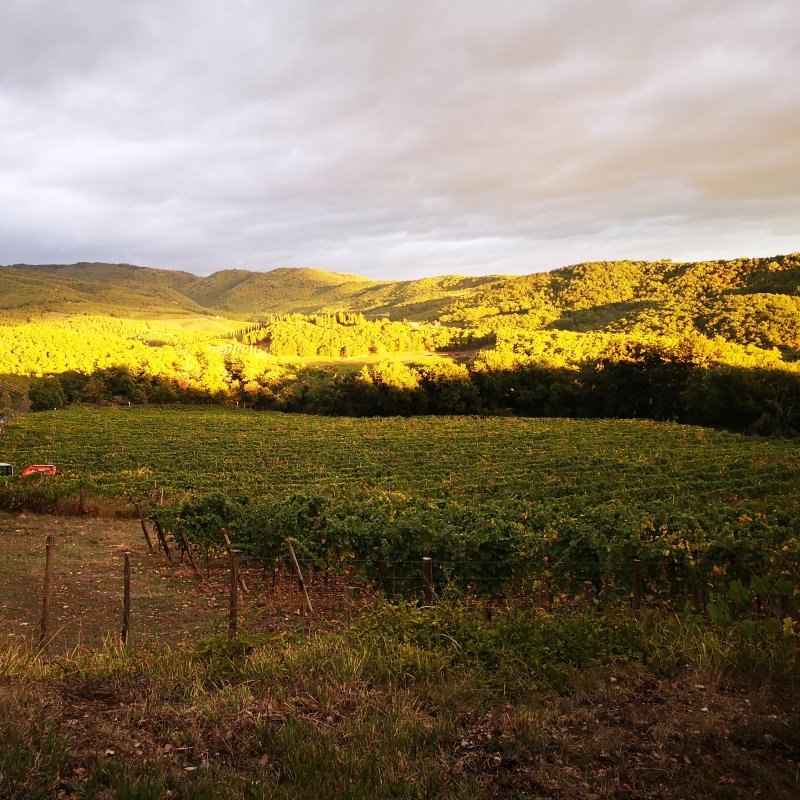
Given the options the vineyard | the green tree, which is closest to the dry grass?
the vineyard

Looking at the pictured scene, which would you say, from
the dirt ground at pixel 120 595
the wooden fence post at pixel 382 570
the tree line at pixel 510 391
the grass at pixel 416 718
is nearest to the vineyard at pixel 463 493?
the wooden fence post at pixel 382 570

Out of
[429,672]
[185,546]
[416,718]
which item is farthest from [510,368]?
[416,718]

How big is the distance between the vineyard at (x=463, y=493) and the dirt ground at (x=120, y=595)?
93cm

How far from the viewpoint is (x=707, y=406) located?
53219mm

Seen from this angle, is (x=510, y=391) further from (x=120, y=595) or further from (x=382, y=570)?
(x=120, y=595)

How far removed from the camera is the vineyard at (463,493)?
Result: 9.89 m

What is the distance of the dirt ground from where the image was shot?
9.40m

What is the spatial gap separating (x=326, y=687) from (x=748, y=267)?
555 feet

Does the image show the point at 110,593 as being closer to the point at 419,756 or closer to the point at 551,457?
the point at 419,756

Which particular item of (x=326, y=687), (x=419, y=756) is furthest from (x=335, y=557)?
(x=419, y=756)

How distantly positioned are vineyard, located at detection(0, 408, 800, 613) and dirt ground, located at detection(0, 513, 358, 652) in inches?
36.7

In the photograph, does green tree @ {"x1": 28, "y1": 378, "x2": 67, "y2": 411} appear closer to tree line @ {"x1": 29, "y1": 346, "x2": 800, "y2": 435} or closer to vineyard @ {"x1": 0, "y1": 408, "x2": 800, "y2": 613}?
tree line @ {"x1": 29, "y1": 346, "x2": 800, "y2": 435}

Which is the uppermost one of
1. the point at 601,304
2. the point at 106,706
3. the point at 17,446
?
the point at 601,304

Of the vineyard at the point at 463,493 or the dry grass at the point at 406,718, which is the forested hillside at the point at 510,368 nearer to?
the vineyard at the point at 463,493
